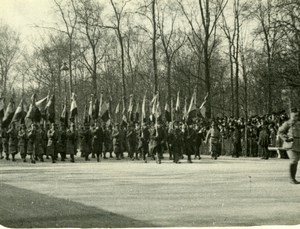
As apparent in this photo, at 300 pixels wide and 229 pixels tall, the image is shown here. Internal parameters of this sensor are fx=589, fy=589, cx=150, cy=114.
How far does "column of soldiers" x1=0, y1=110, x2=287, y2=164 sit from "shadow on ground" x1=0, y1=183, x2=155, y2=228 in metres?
12.2

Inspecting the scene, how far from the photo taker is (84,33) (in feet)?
144

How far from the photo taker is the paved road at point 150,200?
881cm

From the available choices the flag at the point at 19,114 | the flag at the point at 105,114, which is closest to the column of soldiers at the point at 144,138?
the flag at the point at 105,114

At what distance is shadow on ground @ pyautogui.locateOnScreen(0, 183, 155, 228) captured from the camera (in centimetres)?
855

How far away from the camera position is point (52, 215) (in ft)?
30.8

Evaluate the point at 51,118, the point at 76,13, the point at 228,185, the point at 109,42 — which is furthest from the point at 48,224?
the point at 109,42

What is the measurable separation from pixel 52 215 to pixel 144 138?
1597cm

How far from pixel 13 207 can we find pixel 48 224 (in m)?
2.01

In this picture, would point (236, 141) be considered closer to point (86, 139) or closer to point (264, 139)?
point (264, 139)

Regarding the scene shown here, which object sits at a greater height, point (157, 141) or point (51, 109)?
point (51, 109)

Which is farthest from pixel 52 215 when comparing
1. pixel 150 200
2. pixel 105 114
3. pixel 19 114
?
pixel 105 114

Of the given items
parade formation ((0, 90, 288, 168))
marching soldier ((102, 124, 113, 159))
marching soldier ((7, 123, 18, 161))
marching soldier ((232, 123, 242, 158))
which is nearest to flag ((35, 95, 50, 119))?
parade formation ((0, 90, 288, 168))

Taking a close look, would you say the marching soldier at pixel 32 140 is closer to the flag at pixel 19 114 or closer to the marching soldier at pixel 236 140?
the flag at pixel 19 114

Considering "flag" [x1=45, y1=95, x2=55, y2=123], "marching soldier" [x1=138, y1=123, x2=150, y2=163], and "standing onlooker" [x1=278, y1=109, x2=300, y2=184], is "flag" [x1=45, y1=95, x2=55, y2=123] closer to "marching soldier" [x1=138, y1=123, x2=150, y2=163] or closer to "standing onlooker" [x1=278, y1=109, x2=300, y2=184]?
"marching soldier" [x1=138, y1=123, x2=150, y2=163]
